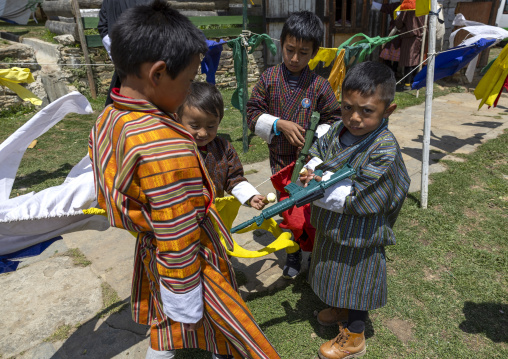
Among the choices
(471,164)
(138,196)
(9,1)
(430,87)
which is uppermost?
(9,1)

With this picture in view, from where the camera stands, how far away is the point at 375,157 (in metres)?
1.69

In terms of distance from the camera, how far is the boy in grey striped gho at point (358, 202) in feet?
5.52

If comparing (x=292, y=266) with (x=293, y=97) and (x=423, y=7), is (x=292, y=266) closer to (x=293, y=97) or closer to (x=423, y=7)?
(x=293, y=97)

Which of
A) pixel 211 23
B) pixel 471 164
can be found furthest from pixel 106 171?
pixel 211 23

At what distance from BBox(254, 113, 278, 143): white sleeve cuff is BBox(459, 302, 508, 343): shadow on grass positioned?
1.67m

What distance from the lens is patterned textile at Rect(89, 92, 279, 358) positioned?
1.11m

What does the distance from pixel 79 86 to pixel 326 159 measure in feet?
22.4

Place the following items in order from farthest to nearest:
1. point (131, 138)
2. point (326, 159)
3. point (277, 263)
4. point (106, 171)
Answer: point (277, 263) → point (326, 159) → point (106, 171) → point (131, 138)

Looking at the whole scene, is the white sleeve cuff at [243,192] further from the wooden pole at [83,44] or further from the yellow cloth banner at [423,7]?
the wooden pole at [83,44]

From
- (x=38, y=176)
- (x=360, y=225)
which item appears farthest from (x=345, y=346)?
(x=38, y=176)

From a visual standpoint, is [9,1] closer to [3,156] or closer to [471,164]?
[3,156]

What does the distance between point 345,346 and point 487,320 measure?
100 cm

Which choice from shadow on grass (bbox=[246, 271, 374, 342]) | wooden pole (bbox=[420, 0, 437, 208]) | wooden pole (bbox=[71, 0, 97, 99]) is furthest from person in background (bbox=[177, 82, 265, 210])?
wooden pole (bbox=[71, 0, 97, 99])

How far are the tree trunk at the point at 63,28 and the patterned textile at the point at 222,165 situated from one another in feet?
21.6
